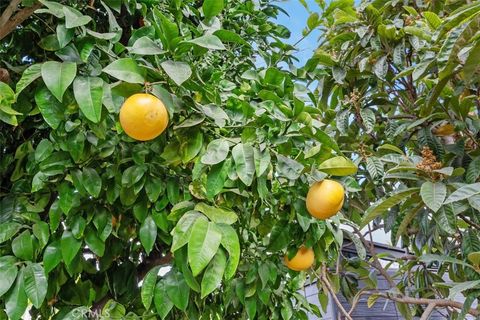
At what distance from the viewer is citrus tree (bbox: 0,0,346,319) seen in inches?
28.1

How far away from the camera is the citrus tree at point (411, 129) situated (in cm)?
109

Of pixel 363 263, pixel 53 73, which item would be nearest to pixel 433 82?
pixel 363 263

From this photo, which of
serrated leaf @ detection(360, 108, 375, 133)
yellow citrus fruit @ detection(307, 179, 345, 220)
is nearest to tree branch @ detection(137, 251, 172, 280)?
yellow citrus fruit @ detection(307, 179, 345, 220)

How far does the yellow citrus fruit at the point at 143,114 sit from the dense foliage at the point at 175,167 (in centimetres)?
3

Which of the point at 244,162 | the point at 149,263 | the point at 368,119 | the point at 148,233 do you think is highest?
the point at 244,162

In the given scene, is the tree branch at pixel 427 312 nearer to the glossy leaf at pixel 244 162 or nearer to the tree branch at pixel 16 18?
the glossy leaf at pixel 244 162

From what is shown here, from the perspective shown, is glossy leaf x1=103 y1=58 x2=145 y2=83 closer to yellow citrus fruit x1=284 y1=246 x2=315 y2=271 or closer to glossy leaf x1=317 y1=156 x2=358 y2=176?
glossy leaf x1=317 y1=156 x2=358 y2=176

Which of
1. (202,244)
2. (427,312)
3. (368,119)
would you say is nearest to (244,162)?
(202,244)

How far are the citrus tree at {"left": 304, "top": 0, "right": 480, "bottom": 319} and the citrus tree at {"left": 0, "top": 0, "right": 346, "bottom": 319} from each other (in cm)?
27

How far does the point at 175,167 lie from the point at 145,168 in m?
0.08

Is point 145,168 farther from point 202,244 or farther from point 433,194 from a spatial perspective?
point 433,194

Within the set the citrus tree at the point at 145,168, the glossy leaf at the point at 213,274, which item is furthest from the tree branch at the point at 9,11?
the glossy leaf at the point at 213,274

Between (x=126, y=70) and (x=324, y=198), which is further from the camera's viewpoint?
(x=324, y=198)

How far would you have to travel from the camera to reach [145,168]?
2.83 feet
